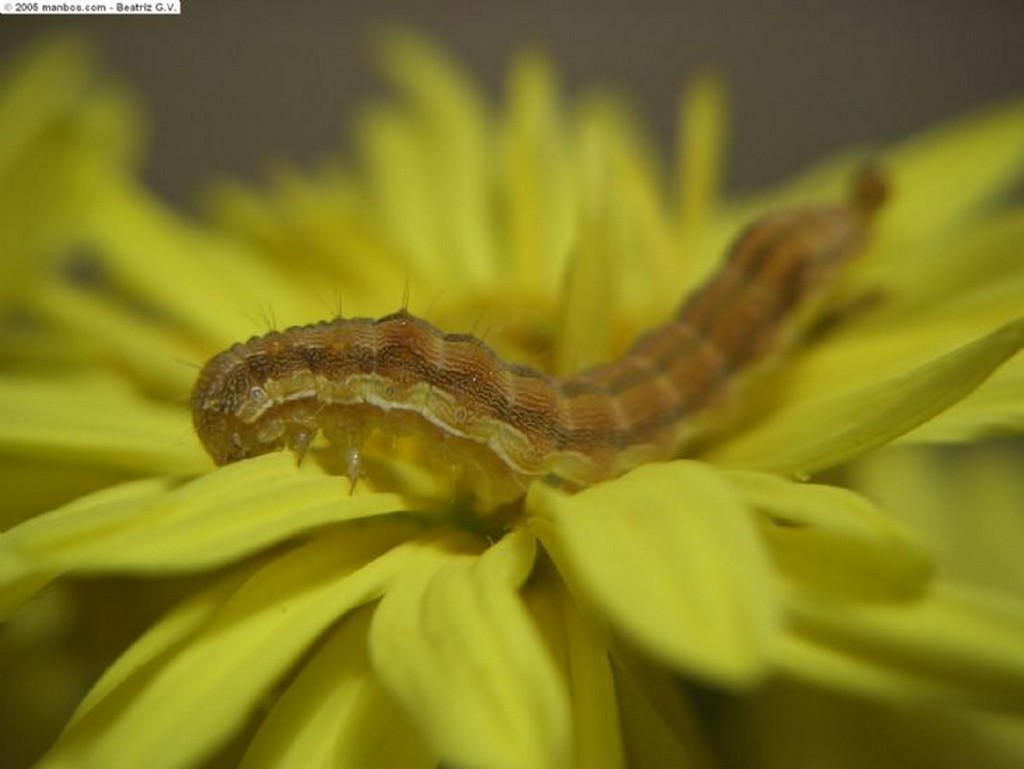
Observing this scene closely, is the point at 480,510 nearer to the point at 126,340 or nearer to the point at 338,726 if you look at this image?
the point at 338,726

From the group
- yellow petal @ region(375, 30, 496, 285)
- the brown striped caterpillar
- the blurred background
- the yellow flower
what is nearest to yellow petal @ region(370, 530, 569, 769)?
the yellow flower

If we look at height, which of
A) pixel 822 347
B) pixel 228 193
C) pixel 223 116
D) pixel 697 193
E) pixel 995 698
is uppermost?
pixel 223 116

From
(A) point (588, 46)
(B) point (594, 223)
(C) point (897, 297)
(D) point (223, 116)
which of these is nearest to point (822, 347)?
(C) point (897, 297)

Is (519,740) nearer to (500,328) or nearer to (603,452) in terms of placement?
(603,452)

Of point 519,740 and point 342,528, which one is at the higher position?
point 342,528

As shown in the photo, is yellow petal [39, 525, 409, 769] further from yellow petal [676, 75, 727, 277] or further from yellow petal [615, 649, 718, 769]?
yellow petal [676, 75, 727, 277]

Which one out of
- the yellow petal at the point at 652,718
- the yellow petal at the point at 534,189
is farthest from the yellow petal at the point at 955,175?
the yellow petal at the point at 652,718
